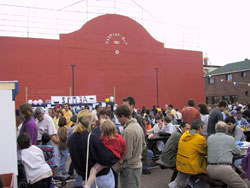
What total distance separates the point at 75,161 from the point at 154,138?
3.83 metres

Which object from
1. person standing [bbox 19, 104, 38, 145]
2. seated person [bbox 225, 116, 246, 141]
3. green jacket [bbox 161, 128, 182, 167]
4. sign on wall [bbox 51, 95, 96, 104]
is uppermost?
sign on wall [bbox 51, 95, 96, 104]

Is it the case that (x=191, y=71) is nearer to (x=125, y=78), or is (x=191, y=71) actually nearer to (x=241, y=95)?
(x=125, y=78)

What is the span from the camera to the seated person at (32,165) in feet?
10.6

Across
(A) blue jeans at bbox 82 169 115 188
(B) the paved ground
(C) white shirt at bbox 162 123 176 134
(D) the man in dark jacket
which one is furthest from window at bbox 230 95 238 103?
(A) blue jeans at bbox 82 169 115 188

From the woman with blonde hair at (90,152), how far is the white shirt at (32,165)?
81 centimetres

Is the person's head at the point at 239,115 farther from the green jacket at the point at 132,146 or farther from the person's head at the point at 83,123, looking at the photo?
the person's head at the point at 83,123

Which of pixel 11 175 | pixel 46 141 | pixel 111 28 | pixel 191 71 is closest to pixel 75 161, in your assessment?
pixel 11 175

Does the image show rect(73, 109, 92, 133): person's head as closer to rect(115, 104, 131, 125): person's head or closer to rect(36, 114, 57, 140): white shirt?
rect(115, 104, 131, 125): person's head

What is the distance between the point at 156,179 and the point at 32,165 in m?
3.01

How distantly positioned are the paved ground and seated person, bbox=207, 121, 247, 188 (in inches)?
53.2

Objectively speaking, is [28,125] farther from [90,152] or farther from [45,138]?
[90,152]

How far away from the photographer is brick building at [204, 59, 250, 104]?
96.2 feet

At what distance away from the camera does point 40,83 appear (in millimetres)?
14367

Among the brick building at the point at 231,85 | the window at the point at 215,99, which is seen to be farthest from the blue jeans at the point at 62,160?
the window at the point at 215,99
